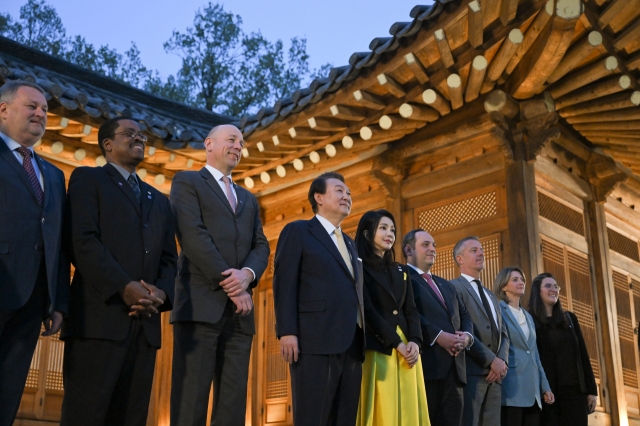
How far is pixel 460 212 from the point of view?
7.05m

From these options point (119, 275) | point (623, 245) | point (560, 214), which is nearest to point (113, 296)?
point (119, 275)

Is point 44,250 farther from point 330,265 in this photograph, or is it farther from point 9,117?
point 330,265

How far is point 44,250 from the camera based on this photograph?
2.86 metres

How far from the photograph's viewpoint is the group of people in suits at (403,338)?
11.6 ft

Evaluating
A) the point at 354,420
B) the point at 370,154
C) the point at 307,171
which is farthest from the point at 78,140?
the point at 354,420

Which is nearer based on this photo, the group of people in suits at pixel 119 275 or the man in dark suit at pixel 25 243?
the man in dark suit at pixel 25 243

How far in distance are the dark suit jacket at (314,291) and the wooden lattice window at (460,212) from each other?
3283 millimetres

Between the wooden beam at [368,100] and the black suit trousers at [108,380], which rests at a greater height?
the wooden beam at [368,100]

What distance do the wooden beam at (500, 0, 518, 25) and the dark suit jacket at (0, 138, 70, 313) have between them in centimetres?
384

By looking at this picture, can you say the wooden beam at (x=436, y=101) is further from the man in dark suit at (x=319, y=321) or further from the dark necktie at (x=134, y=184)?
the dark necktie at (x=134, y=184)

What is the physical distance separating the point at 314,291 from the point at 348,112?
342cm

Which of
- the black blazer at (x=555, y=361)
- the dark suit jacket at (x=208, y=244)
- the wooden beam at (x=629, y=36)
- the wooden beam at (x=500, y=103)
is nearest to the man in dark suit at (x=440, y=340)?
the black blazer at (x=555, y=361)

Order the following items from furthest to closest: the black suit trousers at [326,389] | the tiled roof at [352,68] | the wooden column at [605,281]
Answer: the wooden column at [605,281]
the tiled roof at [352,68]
the black suit trousers at [326,389]

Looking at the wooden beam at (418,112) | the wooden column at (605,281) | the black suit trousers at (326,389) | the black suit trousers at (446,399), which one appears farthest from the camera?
the wooden column at (605,281)
